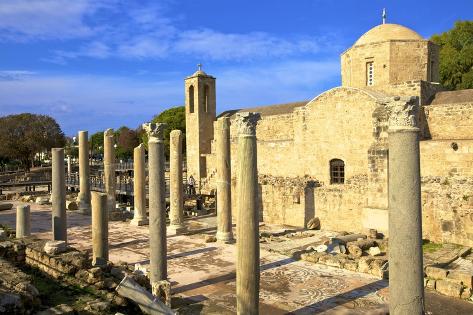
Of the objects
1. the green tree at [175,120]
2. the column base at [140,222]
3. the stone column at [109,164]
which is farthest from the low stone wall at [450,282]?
the green tree at [175,120]

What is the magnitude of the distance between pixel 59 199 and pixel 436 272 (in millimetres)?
10465

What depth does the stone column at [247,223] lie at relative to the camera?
7734mm

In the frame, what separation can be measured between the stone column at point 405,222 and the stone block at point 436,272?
5113mm

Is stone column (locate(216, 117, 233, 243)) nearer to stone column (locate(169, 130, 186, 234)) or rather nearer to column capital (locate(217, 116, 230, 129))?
column capital (locate(217, 116, 230, 129))

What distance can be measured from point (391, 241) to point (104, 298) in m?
5.31

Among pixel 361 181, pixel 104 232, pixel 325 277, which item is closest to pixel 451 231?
pixel 361 181

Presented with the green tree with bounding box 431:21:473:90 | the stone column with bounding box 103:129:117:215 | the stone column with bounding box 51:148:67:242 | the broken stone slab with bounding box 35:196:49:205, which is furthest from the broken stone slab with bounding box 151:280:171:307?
the green tree with bounding box 431:21:473:90

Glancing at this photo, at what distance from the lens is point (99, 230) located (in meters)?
11.2

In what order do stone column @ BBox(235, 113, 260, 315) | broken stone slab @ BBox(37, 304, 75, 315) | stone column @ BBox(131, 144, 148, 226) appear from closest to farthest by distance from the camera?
broken stone slab @ BBox(37, 304, 75, 315)
stone column @ BBox(235, 113, 260, 315)
stone column @ BBox(131, 144, 148, 226)

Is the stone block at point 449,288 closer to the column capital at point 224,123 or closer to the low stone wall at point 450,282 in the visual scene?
the low stone wall at point 450,282

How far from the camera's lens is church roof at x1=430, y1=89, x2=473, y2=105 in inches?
765

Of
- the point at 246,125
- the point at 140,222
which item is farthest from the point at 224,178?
the point at 246,125

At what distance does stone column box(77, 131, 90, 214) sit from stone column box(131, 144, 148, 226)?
3834mm

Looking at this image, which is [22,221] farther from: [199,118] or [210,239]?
[199,118]
